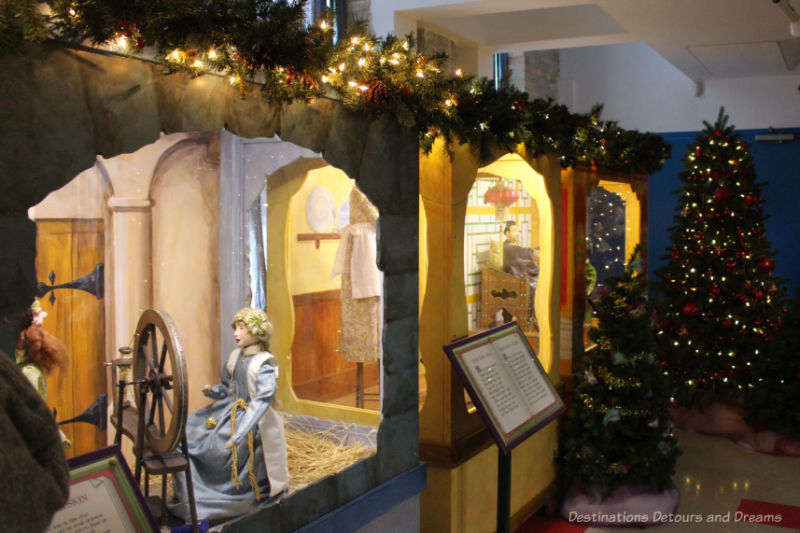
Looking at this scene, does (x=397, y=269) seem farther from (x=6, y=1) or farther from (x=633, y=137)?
(x=633, y=137)

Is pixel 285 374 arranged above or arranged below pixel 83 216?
below

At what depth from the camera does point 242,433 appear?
105 inches

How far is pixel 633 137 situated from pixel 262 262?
3684 mm

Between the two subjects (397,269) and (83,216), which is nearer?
(83,216)

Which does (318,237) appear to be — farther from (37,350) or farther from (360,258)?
(37,350)

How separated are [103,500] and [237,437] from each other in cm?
84

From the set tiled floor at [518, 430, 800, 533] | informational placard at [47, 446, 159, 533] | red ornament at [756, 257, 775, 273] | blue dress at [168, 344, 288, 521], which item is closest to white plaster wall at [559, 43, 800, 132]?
red ornament at [756, 257, 775, 273]

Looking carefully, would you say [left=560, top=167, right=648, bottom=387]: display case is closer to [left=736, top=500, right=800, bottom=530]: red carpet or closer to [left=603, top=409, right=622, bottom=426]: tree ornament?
[left=603, top=409, right=622, bottom=426]: tree ornament

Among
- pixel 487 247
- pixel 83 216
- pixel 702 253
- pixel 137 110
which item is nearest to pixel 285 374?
pixel 83 216

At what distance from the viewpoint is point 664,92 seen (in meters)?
9.92

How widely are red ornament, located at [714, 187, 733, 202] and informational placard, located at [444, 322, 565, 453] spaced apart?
3.91m

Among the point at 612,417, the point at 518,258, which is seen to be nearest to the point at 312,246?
the point at 518,258

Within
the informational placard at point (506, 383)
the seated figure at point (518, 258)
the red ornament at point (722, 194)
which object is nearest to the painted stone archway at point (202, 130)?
the informational placard at point (506, 383)

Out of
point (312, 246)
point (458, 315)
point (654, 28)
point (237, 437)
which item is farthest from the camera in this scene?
point (654, 28)
